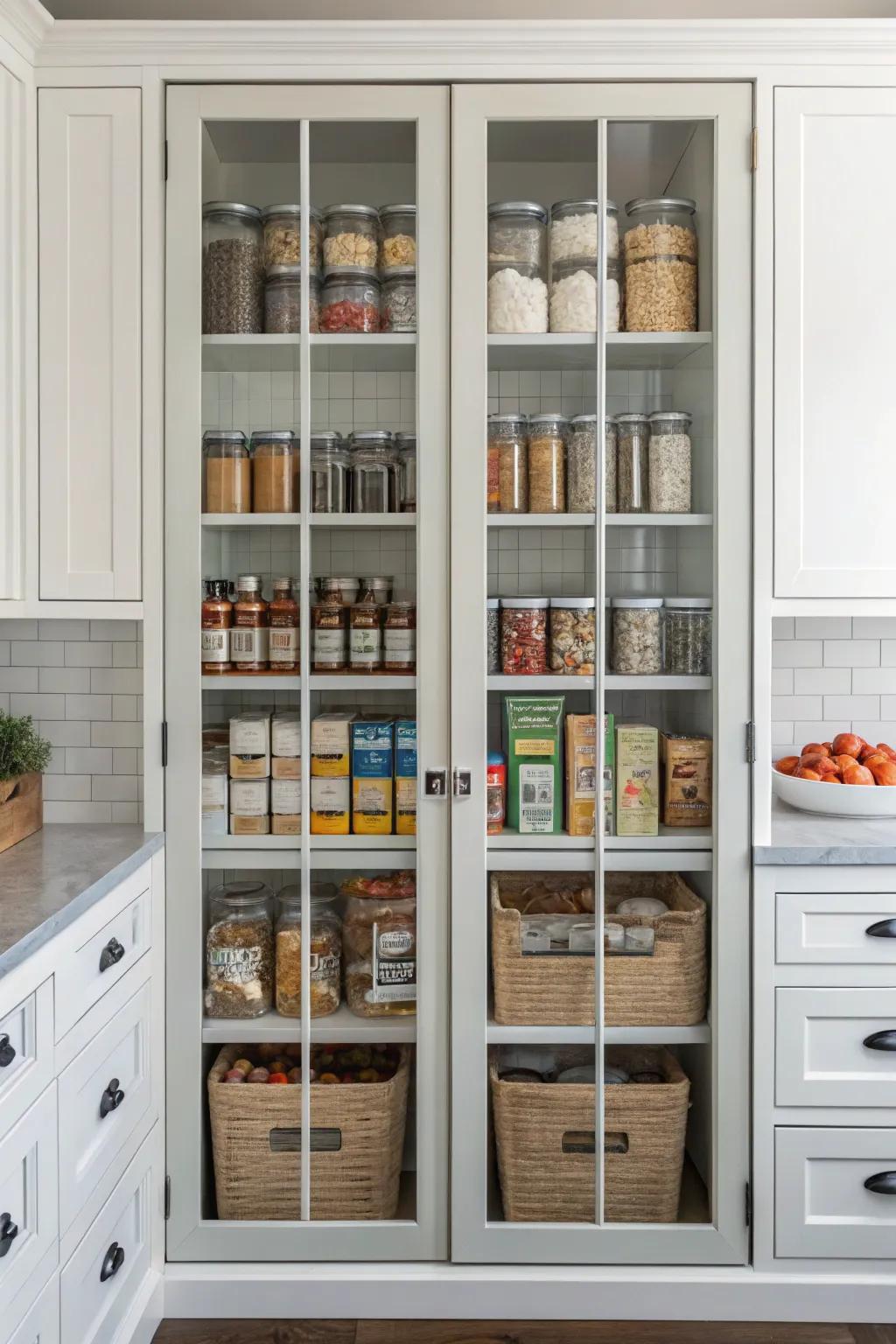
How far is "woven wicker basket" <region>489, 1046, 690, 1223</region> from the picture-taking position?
6.59ft

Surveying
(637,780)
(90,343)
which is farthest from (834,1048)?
(90,343)

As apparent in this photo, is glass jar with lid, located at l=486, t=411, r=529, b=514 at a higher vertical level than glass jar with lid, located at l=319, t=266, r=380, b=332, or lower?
lower

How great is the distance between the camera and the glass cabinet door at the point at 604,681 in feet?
6.48

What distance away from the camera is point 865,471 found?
1.97 metres

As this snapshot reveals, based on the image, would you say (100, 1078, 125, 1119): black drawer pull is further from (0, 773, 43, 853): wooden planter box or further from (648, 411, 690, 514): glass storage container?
(648, 411, 690, 514): glass storage container

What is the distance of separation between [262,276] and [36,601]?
81 centimetres

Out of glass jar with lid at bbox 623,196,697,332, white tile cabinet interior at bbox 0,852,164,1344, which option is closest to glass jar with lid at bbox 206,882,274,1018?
white tile cabinet interior at bbox 0,852,164,1344

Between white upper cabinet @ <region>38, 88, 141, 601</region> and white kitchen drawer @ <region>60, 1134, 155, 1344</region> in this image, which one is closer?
white kitchen drawer @ <region>60, 1134, 155, 1344</region>

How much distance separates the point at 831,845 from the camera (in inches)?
77.0

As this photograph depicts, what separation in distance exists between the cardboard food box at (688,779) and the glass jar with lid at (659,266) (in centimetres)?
85

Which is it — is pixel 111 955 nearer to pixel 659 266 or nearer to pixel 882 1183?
pixel 882 1183

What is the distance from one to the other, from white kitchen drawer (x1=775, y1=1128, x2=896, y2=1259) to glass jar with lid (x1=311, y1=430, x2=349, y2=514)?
156cm

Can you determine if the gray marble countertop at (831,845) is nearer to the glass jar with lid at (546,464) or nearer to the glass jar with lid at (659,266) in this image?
the glass jar with lid at (546,464)

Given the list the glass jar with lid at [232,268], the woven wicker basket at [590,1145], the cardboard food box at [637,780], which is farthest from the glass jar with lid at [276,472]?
the woven wicker basket at [590,1145]
